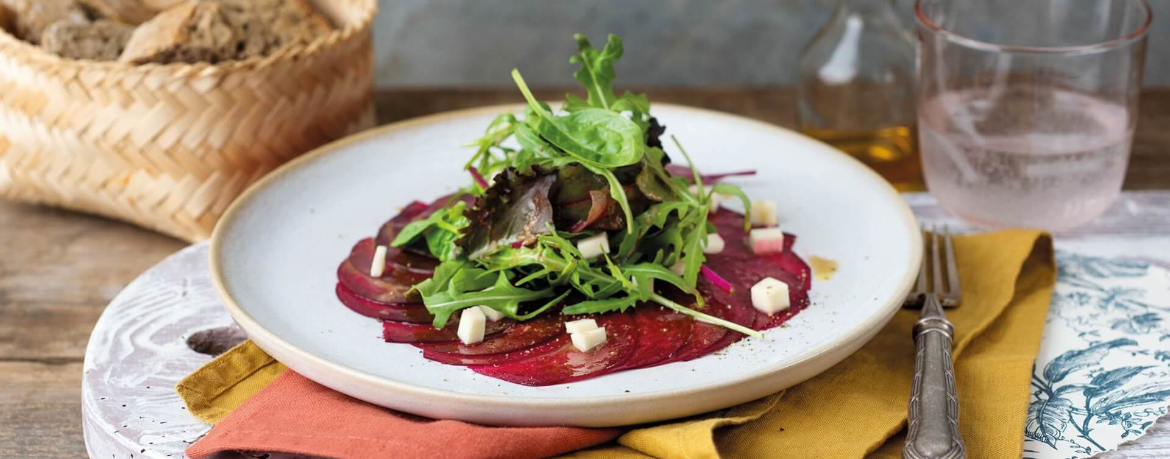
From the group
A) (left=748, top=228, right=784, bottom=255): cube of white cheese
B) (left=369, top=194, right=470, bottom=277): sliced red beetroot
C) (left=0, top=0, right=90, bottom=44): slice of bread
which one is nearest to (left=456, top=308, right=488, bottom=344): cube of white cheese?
(left=369, top=194, right=470, bottom=277): sliced red beetroot

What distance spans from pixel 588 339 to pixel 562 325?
0.34ft

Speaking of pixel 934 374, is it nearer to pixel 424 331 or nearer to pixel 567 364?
pixel 567 364

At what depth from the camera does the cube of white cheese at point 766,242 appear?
2023 mm

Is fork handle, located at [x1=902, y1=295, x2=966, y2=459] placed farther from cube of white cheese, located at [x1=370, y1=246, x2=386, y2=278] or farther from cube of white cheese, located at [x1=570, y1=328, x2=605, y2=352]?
cube of white cheese, located at [x1=370, y1=246, x2=386, y2=278]

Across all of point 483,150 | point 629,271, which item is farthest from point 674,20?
point 629,271

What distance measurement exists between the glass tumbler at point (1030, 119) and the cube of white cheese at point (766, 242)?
0.63 meters

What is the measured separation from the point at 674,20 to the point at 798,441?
2.49 metres

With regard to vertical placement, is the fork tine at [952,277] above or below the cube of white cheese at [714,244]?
below

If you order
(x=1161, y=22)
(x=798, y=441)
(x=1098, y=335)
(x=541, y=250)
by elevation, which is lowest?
(x=1161, y=22)

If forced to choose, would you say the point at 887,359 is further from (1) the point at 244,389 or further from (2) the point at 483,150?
(1) the point at 244,389

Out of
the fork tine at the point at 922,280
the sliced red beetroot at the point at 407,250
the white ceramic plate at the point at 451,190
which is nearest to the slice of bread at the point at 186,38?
the white ceramic plate at the point at 451,190

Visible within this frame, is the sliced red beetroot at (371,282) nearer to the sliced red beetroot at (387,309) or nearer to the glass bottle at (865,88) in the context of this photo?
the sliced red beetroot at (387,309)

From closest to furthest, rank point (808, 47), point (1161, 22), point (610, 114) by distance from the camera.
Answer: point (610, 114) < point (808, 47) < point (1161, 22)

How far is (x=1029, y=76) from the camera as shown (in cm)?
232
